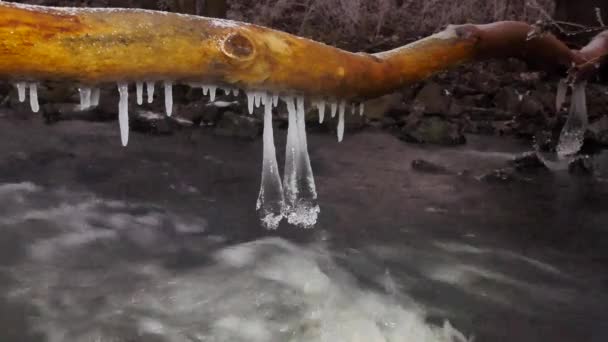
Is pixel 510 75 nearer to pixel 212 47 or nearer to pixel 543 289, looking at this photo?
pixel 543 289

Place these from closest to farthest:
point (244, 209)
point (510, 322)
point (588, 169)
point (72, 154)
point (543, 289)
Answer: point (510, 322) < point (543, 289) < point (244, 209) < point (588, 169) < point (72, 154)

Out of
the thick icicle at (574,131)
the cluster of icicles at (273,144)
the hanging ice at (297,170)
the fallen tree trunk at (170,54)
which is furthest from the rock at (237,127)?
the fallen tree trunk at (170,54)

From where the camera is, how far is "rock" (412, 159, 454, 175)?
8.16m

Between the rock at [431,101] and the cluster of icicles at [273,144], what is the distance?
5.84 m

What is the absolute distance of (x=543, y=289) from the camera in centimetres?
→ 489

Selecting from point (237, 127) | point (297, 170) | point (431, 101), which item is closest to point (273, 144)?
point (297, 170)

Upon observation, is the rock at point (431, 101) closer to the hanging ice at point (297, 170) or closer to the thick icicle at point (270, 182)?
the hanging ice at point (297, 170)

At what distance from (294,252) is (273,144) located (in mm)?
1756

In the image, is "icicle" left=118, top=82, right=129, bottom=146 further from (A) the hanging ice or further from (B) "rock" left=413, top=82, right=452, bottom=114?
(B) "rock" left=413, top=82, right=452, bottom=114

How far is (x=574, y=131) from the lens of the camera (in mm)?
8688

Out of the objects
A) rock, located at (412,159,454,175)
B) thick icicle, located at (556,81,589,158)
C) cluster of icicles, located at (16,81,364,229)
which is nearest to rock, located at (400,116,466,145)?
rock, located at (412,159,454,175)

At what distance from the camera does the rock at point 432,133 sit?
965 centimetres

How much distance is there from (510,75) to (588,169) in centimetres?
479

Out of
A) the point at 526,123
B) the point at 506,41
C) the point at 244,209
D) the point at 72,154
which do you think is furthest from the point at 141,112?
the point at 506,41
